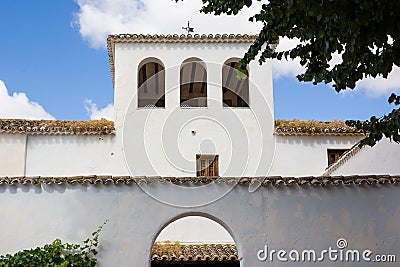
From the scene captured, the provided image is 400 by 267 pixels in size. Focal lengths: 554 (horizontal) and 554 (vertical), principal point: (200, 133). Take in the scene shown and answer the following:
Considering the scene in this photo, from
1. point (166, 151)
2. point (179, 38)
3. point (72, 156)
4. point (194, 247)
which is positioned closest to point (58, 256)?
point (194, 247)

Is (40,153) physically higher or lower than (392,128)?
higher

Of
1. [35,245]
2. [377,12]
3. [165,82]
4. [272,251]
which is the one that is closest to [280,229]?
[272,251]

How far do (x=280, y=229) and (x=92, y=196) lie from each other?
10.4 ft

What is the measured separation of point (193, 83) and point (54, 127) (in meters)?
4.63

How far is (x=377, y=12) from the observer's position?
17.7 feet

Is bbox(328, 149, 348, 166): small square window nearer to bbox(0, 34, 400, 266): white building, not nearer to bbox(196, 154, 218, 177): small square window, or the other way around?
bbox(0, 34, 400, 266): white building

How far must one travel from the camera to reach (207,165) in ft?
50.6

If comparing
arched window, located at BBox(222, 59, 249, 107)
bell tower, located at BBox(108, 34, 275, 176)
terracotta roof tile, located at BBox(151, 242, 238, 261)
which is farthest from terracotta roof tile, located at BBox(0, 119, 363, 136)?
terracotta roof tile, located at BBox(151, 242, 238, 261)

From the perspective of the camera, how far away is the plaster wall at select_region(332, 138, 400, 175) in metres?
11.0

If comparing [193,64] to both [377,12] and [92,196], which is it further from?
[377,12]

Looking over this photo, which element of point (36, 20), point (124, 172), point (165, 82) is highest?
point (36, 20)

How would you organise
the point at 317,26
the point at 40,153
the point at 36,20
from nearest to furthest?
the point at 317,26 → the point at 40,153 → the point at 36,20

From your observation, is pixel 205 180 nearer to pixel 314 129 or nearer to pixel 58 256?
pixel 58 256

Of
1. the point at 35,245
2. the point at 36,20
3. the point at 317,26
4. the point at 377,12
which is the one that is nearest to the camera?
the point at 377,12
